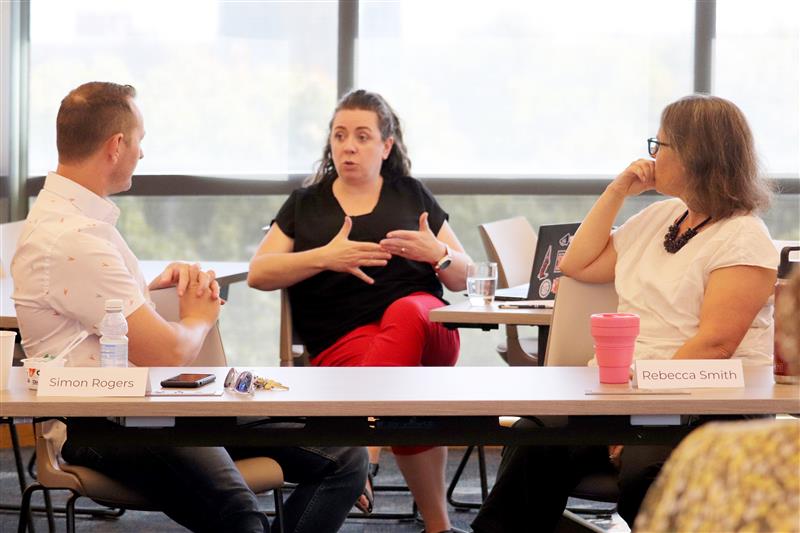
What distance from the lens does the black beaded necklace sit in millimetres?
2865

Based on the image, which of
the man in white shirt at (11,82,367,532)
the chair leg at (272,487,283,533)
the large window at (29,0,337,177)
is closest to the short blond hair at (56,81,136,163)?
the man in white shirt at (11,82,367,532)

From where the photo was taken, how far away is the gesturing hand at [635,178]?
3.06 m

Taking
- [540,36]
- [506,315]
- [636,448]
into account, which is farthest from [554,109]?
[636,448]

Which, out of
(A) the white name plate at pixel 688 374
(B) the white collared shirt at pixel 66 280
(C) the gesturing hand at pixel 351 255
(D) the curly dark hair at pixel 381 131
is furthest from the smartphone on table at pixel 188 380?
(D) the curly dark hair at pixel 381 131

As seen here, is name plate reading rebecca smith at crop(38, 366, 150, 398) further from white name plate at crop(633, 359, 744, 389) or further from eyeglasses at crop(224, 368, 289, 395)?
white name plate at crop(633, 359, 744, 389)

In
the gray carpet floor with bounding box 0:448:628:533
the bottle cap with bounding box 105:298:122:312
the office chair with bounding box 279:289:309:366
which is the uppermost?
the bottle cap with bounding box 105:298:122:312

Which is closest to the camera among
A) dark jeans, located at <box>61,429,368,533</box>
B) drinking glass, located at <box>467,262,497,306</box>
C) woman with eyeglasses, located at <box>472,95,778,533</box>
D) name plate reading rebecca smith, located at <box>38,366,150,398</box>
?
name plate reading rebecca smith, located at <box>38,366,150,398</box>

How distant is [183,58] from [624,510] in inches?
148

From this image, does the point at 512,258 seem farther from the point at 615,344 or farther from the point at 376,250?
the point at 615,344

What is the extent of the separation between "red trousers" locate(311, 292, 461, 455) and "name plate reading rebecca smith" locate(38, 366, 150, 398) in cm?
159

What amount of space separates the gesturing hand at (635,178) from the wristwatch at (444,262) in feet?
3.12

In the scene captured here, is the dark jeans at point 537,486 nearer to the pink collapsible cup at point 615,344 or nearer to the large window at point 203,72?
the pink collapsible cup at point 615,344

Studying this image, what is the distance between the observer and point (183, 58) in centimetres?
566

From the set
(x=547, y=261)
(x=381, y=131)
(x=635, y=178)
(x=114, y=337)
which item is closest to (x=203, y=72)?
(x=381, y=131)
